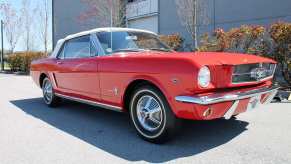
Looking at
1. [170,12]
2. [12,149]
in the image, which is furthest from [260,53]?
[170,12]

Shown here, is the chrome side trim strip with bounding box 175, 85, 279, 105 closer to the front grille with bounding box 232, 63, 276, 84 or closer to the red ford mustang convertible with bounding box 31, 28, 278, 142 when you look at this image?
the red ford mustang convertible with bounding box 31, 28, 278, 142

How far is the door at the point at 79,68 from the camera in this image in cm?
514

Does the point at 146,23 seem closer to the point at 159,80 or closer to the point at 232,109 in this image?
the point at 159,80

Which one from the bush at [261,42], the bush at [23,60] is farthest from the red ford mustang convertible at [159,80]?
the bush at [23,60]

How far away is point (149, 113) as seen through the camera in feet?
13.8

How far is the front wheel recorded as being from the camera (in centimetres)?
392

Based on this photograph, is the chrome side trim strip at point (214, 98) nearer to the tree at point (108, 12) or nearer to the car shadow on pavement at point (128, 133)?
the car shadow on pavement at point (128, 133)

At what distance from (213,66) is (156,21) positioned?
1657 cm

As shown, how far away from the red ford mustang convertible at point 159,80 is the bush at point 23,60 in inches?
625

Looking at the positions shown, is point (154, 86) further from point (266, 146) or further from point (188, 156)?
point (266, 146)

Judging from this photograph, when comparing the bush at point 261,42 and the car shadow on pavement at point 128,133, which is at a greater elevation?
the bush at point 261,42

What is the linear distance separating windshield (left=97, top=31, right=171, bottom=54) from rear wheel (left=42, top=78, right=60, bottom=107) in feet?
7.08

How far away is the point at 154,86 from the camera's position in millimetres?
4078

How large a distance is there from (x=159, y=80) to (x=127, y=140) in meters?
1.01
